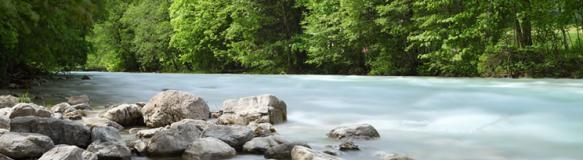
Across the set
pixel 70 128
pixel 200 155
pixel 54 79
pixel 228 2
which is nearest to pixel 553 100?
pixel 200 155

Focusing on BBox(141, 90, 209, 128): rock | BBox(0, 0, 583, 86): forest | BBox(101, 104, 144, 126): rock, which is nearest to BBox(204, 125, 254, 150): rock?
BBox(141, 90, 209, 128): rock

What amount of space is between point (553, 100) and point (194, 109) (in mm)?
6598

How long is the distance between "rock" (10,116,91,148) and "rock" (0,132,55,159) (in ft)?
1.86

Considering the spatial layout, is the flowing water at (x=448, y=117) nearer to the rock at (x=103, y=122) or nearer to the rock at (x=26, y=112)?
the rock at (x=103, y=122)

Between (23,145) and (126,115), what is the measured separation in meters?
3.04

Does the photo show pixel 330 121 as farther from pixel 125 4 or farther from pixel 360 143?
pixel 125 4

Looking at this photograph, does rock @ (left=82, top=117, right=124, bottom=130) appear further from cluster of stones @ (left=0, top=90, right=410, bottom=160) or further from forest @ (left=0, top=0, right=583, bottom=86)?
forest @ (left=0, top=0, right=583, bottom=86)

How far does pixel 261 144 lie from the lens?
629 centimetres

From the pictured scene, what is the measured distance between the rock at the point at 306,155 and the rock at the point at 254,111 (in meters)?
2.73

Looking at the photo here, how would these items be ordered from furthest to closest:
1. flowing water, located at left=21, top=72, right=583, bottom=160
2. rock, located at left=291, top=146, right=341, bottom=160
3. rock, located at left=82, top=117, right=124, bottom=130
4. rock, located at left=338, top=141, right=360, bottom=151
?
rock, located at left=82, top=117, right=124, bottom=130 → flowing water, located at left=21, top=72, right=583, bottom=160 → rock, located at left=338, top=141, right=360, bottom=151 → rock, located at left=291, top=146, right=341, bottom=160

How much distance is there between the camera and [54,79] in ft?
70.6

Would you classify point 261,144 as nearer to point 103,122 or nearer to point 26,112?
point 103,122

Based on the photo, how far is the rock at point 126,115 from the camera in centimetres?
853

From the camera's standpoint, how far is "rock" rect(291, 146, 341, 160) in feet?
17.5
